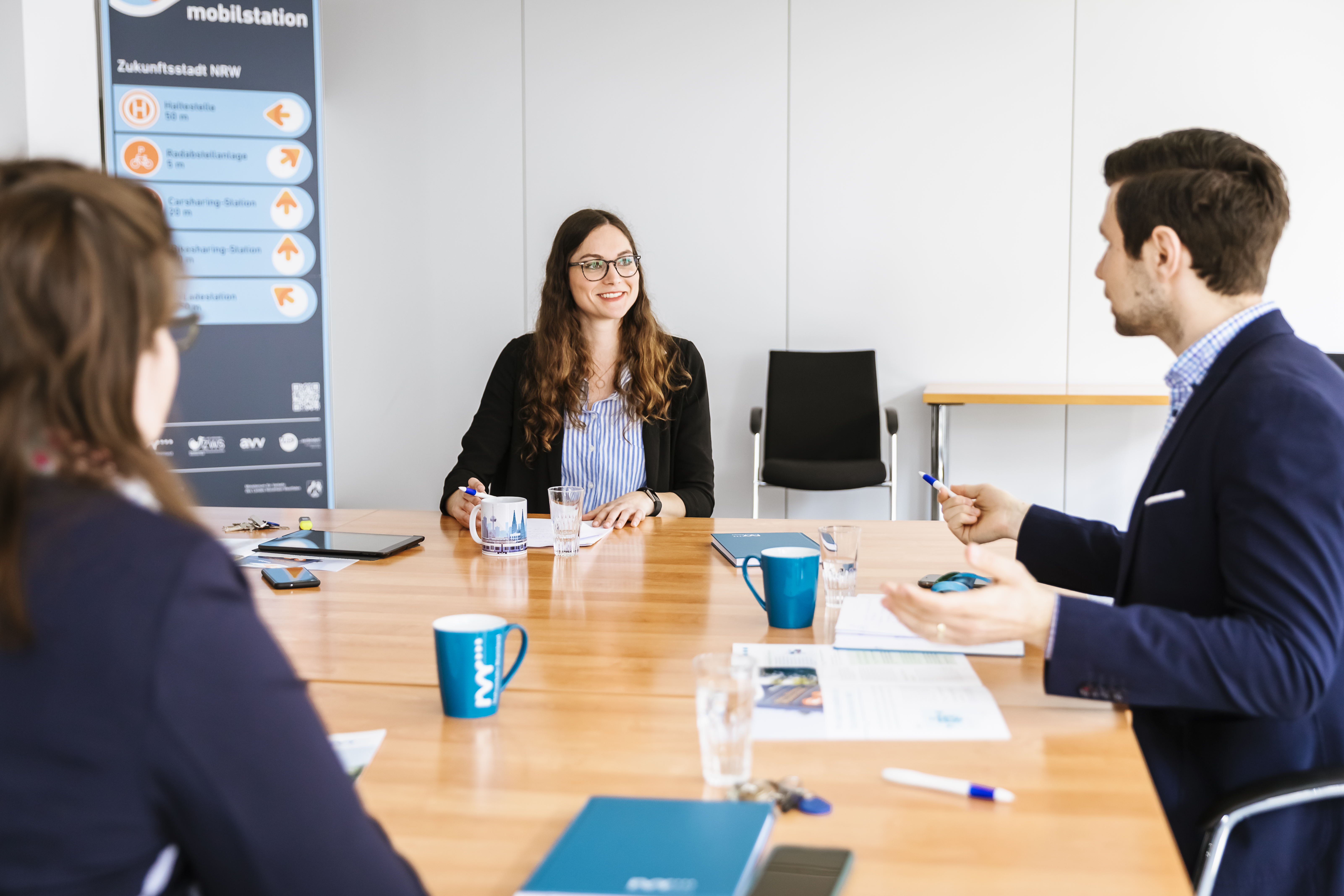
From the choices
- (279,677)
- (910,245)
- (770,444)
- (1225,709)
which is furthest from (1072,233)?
(279,677)

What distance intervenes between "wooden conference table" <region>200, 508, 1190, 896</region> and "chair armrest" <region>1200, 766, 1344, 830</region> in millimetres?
151

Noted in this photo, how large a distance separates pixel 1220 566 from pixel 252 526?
181 centimetres

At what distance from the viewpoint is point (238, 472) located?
4348mm

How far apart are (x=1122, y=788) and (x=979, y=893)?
0.27 meters

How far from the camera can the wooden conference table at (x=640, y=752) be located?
87 cm

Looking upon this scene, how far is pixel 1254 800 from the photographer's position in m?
1.18

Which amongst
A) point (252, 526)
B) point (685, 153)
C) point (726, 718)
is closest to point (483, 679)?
point (726, 718)

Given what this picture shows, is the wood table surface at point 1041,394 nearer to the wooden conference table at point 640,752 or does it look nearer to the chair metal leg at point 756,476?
the chair metal leg at point 756,476

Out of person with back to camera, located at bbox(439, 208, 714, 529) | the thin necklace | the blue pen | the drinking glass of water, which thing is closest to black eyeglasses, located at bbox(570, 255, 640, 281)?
person with back to camera, located at bbox(439, 208, 714, 529)

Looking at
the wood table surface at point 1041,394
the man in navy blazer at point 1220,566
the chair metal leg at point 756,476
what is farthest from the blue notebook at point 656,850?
the wood table surface at point 1041,394

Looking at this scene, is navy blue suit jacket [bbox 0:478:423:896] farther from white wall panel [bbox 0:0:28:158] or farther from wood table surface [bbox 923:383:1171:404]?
wood table surface [bbox 923:383:1171:404]

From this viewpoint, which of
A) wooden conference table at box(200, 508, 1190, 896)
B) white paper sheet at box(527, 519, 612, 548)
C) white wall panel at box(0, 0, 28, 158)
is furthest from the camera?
white wall panel at box(0, 0, 28, 158)

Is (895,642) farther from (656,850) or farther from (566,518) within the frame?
(566,518)

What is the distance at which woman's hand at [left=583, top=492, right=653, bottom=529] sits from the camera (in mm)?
2258
